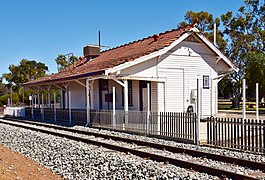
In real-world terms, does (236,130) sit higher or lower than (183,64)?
lower

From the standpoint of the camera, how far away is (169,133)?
42.5ft

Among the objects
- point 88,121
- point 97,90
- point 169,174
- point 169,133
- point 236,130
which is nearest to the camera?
point 169,174

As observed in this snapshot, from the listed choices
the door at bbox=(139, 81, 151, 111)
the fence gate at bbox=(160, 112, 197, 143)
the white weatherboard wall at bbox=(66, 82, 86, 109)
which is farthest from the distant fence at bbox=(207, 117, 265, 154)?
the white weatherboard wall at bbox=(66, 82, 86, 109)

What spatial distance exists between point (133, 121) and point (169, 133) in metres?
2.57

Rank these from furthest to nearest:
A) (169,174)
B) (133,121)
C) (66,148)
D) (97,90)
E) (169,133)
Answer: (97,90), (133,121), (169,133), (66,148), (169,174)

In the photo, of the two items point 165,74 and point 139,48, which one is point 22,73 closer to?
point 139,48

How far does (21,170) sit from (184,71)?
1314 cm

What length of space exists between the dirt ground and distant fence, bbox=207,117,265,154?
575 cm

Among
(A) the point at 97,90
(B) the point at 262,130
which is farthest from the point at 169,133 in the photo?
(A) the point at 97,90

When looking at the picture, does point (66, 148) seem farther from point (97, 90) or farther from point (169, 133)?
point (97, 90)

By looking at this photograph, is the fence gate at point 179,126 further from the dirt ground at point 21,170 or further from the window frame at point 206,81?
the window frame at point 206,81

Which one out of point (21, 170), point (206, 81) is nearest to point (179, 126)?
point (21, 170)

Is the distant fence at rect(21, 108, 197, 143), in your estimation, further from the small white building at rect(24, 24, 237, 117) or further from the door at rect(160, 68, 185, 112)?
the door at rect(160, 68, 185, 112)

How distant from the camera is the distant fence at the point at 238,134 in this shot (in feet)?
31.1
